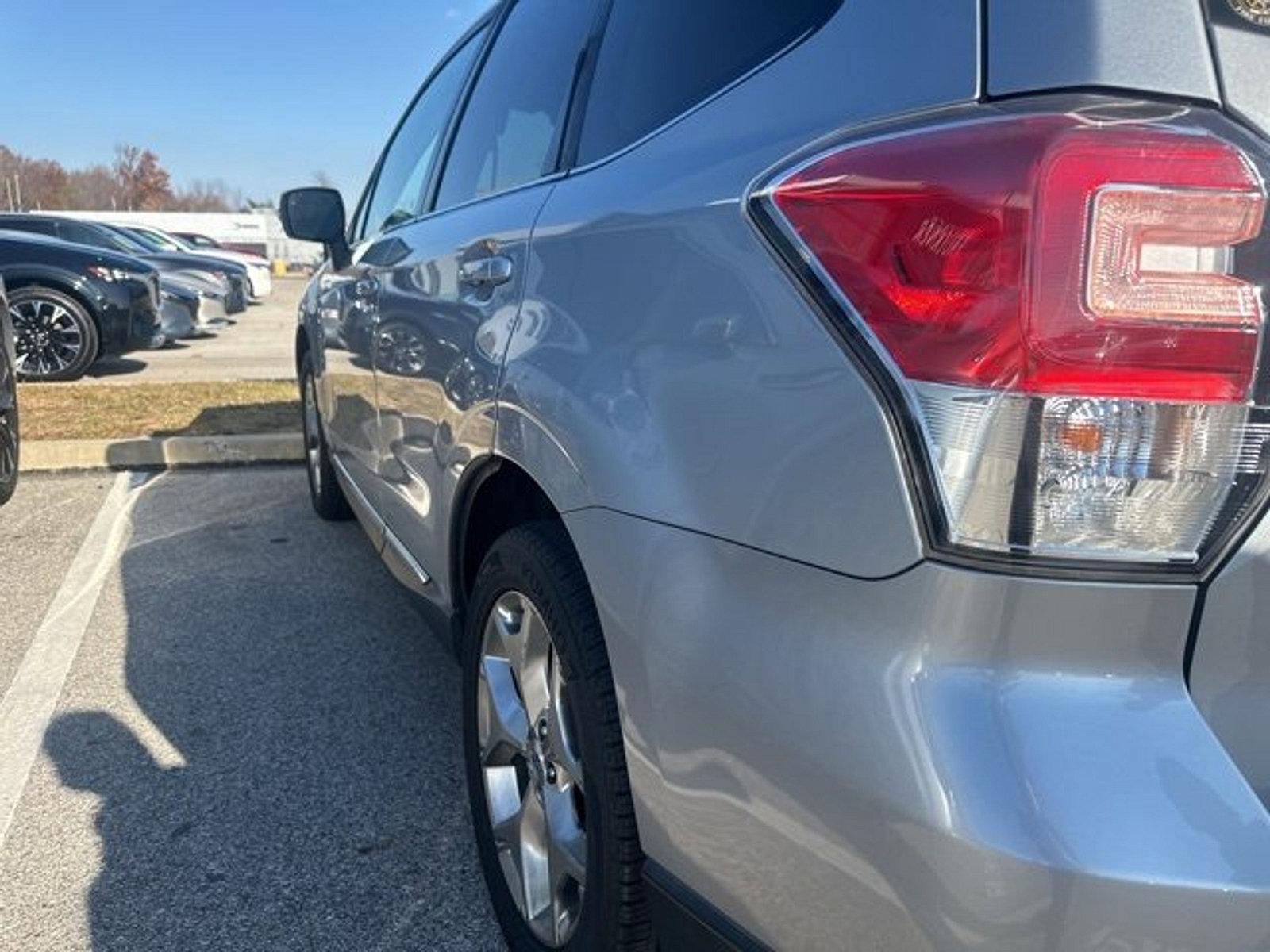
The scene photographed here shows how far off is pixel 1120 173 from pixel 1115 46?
144 millimetres

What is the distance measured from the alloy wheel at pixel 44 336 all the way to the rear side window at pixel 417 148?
266 inches

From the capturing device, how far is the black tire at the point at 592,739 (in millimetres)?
1655

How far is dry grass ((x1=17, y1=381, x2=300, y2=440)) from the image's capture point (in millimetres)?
7016

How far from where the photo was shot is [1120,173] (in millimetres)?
1051

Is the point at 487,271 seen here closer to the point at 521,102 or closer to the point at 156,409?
the point at 521,102

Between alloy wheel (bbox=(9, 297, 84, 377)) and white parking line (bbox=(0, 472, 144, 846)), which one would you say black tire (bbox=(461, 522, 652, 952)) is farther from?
alloy wheel (bbox=(9, 297, 84, 377))

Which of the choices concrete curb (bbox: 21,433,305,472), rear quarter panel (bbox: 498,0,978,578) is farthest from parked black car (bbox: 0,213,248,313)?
rear quarter panel (bbox: 498,0,978,578)

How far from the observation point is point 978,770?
1.05m

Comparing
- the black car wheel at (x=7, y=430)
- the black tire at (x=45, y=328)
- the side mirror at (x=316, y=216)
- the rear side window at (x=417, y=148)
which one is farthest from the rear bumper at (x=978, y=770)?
the black tire at (x=45, y=328)

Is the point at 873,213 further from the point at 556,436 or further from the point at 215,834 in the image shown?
the point at 215,834

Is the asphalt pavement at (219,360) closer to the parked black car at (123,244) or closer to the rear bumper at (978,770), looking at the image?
the parked black car at (123,244)

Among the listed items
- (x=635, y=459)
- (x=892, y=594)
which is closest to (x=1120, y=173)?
(x=892, y=594)

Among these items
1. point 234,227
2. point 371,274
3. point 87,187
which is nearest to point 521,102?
point 371,274

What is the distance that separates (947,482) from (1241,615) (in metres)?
0.32
